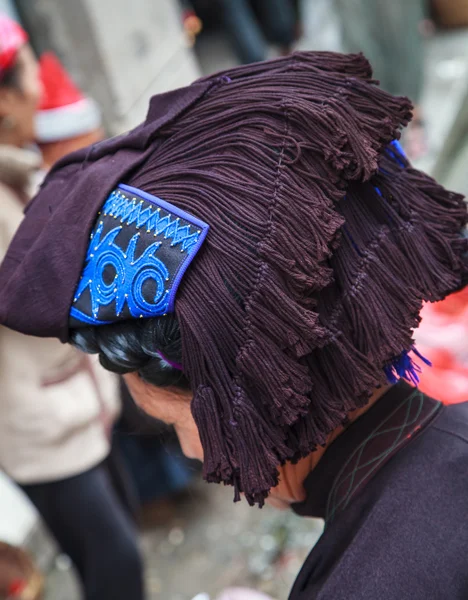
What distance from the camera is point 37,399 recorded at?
206cm

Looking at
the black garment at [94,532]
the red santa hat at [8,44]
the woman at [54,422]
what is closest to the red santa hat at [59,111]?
the woman at [54,422]

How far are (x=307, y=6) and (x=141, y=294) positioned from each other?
6635mm

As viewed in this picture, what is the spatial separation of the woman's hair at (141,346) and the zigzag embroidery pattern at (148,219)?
13cm

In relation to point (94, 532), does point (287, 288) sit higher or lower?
higher

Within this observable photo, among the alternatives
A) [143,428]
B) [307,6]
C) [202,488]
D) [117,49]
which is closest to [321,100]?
[143,428]

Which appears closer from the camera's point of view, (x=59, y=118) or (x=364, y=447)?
(x=364, y=447)

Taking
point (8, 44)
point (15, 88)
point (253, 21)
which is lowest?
point (253, 21)

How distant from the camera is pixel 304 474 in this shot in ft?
4.21

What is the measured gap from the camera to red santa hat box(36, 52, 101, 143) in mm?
2936

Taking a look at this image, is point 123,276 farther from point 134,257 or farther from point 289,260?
point 289,260

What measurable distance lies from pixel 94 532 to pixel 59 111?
1.81 m

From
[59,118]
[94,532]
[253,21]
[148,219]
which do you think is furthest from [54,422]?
[253,21]

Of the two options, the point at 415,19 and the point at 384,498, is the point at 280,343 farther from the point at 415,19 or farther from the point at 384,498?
the point at 415,19

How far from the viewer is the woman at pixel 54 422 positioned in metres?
2.04
